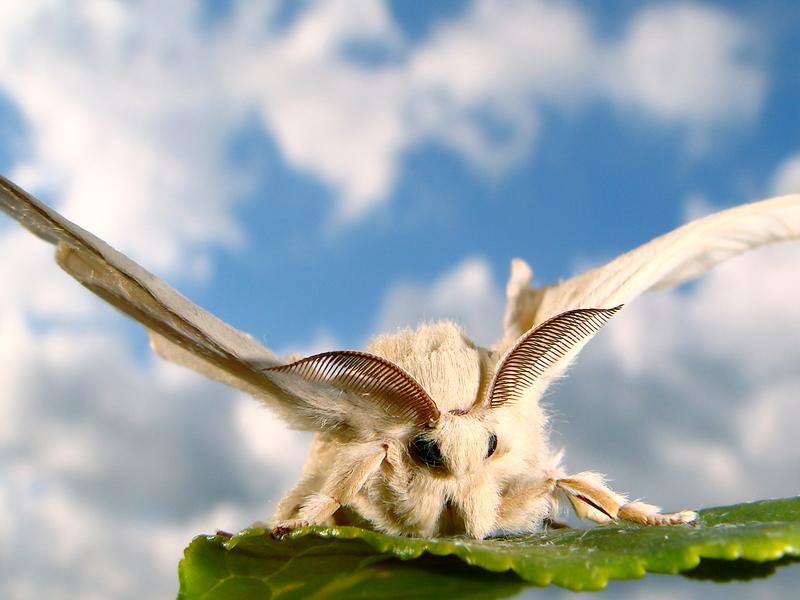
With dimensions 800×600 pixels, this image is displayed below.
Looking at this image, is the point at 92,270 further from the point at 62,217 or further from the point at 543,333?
the point at 543,333

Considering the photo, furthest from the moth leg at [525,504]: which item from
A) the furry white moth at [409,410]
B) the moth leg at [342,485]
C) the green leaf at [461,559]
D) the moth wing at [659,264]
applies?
the moth wing at [659,264]

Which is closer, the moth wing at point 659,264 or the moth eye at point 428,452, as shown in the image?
the moth eye at point 428,452

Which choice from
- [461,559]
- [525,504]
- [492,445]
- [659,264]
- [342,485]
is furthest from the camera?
[659,264]

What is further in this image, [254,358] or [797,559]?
[254,358]

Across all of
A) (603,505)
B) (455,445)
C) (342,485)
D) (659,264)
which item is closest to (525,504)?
(603,505)

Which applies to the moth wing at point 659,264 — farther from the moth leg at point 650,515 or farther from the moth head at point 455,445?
the moth leg at point 650,515

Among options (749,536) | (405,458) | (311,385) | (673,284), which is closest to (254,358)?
(311,385)

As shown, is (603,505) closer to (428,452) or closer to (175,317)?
(428,452)
